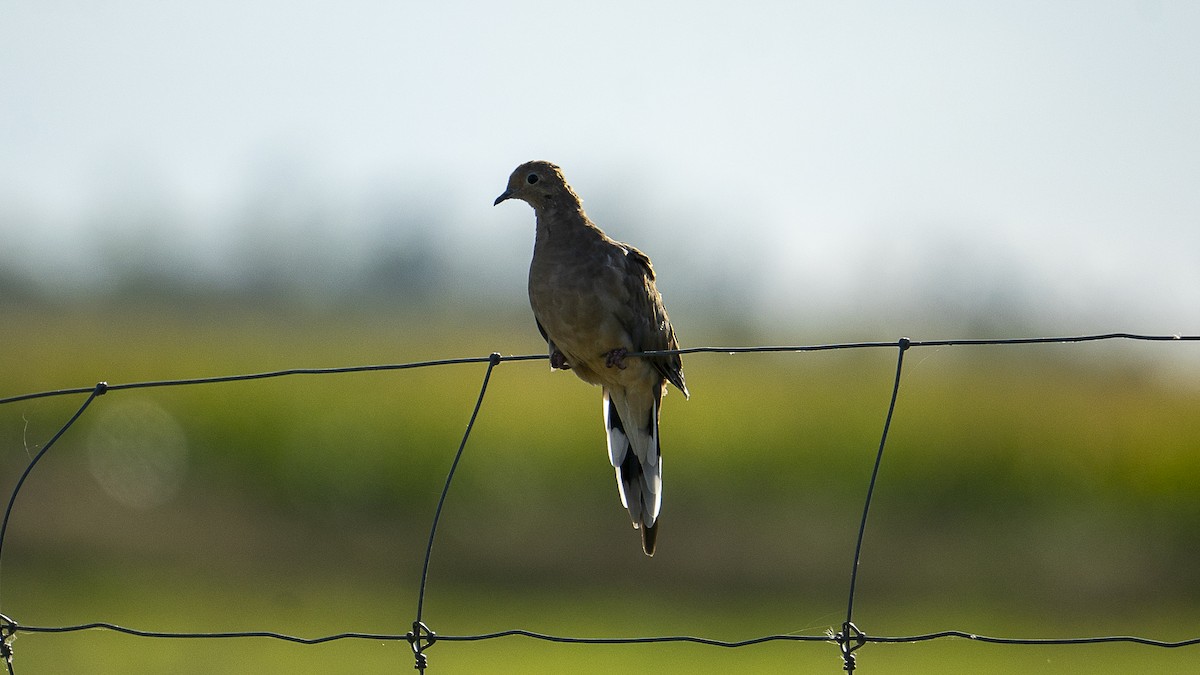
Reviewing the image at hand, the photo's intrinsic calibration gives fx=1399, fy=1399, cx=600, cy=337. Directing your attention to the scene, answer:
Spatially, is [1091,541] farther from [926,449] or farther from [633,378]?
[633,378]

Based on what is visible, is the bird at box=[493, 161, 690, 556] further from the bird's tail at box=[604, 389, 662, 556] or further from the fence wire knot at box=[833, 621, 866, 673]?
the fence wire knot at box=[833, 621, 866, 673]

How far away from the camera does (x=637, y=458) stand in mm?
5199

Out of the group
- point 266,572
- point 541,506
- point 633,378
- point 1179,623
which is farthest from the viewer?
point 266,572

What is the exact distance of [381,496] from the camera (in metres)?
14.4

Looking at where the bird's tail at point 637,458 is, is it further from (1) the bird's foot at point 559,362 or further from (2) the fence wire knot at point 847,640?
(2) the fence wire knot at point 847,640

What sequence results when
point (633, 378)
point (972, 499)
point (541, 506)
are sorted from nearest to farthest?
point (633, 378) < point (972, 499) < point (541, 506)

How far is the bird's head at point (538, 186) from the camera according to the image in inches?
221

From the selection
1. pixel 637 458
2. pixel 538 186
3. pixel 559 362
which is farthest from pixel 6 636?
pixel 538 186

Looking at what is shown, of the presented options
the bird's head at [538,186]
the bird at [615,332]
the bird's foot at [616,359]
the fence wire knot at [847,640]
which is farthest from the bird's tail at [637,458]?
the fence wire knot at [847,640]

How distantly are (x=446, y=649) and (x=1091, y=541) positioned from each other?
5860 mm

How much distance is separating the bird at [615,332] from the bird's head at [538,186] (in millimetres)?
129

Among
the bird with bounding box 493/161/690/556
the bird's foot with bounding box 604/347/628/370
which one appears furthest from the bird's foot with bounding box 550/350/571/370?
the bird's foot with bounding box 604/347/628/370

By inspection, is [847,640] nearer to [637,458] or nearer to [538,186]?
[637,458]

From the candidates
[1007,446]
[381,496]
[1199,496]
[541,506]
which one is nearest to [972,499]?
[1007,446]
